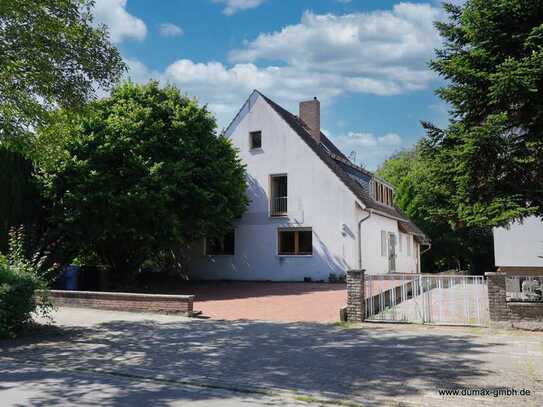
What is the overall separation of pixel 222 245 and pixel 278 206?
12.7 feet

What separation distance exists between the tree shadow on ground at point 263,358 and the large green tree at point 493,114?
3.60m

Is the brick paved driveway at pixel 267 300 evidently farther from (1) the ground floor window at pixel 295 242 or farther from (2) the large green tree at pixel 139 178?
(2) the large green tree at pixel 139 178

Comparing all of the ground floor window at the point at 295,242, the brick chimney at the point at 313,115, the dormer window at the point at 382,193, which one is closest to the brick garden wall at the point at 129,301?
the ground floor window at the point at 295,242

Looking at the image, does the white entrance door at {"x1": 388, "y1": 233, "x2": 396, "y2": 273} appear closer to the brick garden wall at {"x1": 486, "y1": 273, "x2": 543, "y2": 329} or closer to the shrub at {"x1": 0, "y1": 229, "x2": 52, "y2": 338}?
the brick garden wall at {"x1": 486, "y1": 273, "x2": 543, "y2": 329}

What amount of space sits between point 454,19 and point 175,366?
37.0 feet

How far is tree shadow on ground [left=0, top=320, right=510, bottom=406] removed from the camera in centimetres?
684

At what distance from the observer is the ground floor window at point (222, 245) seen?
27266 mm

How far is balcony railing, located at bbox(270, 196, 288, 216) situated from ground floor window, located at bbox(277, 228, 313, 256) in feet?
3.22

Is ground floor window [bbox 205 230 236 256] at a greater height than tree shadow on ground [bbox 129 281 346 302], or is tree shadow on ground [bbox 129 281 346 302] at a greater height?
ground floor window [bbox 205 230 236 256]

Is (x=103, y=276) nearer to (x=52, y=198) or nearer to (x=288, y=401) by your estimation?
(x=52, y=198)

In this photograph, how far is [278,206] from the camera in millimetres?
26562

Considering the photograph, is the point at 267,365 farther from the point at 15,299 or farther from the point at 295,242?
the point at 295,242

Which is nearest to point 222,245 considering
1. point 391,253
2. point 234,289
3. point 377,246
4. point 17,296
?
point 234,289

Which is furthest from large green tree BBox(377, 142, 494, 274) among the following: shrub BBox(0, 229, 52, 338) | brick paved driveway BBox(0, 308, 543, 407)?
shrub BBox(0, 229, 52, 338)
